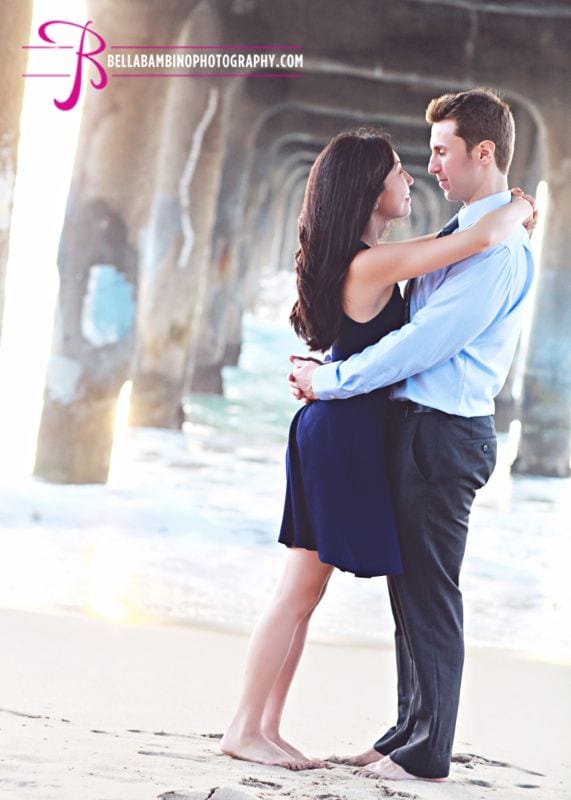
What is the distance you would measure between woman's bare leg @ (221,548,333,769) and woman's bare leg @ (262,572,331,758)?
5cm

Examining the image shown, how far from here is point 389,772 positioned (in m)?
3.18

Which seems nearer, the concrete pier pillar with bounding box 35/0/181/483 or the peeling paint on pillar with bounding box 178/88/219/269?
the concrete pier pillar with bounding box 35/0/181/483

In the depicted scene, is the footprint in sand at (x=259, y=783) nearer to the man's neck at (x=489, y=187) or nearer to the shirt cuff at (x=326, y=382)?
A: the shirt cuff at (x=326, y=382)

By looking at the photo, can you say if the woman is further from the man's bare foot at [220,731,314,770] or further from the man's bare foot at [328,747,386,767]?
the man's bare foot at [328,747,386,767]

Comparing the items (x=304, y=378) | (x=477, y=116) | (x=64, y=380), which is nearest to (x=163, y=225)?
(x=64, y=380)

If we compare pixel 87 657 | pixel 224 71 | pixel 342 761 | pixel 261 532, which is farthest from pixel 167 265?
pixel 342 761

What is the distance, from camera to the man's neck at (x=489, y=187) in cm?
328

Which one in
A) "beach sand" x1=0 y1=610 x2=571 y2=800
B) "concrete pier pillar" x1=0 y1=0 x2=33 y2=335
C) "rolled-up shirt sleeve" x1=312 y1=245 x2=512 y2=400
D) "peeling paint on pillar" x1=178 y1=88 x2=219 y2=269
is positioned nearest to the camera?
"beach sand" x1=0 y1=610 x2=571 y2=800

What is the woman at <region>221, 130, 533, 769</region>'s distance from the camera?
3.16 meters

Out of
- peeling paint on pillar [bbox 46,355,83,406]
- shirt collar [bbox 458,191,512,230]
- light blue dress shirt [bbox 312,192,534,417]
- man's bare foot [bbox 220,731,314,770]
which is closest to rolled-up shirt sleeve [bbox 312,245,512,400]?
light blue dress shirt [bbox 312,192,534,417]

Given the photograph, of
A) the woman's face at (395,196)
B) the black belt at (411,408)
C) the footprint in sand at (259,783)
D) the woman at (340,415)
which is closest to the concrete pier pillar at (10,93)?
the woman at (340,415)

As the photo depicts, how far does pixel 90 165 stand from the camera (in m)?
9.10

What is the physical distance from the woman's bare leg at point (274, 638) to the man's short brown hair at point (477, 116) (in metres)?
1.18

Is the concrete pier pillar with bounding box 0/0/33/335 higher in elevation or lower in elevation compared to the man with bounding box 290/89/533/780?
higher
